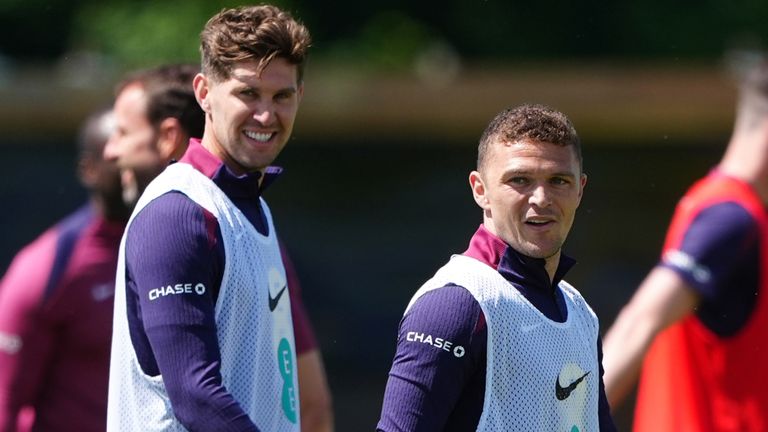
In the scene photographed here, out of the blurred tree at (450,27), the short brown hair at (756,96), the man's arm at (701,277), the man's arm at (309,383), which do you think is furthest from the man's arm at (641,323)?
the blurred tree at (450,27)

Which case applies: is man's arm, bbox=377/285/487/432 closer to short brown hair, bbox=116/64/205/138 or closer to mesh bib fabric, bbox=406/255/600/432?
mesh bib fabric, bbox=406/255/600/432

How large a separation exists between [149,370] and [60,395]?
1440 millimetres

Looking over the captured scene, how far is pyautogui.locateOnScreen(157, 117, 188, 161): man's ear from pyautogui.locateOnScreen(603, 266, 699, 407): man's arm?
59.7 inches

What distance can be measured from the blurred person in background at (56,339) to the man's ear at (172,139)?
1.69 ft

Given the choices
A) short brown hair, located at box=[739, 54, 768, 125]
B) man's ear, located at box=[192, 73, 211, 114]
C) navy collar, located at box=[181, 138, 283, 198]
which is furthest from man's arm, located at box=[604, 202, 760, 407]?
man's ear, located at box=[192, 73, 211, 114]

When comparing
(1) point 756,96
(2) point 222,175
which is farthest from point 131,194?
(1) point 756,96

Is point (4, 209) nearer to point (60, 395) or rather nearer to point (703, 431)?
point (60, 395)

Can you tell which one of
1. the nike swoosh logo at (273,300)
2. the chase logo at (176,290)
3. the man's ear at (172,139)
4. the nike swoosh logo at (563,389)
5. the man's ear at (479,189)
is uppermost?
the man's ear at (172,139)

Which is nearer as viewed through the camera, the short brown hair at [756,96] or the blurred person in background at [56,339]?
the blurred person in background at [56,339]

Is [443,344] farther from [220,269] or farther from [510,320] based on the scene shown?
[220,269]

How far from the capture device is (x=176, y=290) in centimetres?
353

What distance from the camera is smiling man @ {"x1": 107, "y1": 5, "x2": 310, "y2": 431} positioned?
3523mm

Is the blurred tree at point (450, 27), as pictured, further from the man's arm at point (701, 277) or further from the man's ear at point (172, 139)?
the man's ear at point (172, 139)

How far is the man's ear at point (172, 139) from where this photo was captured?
4613 mm
